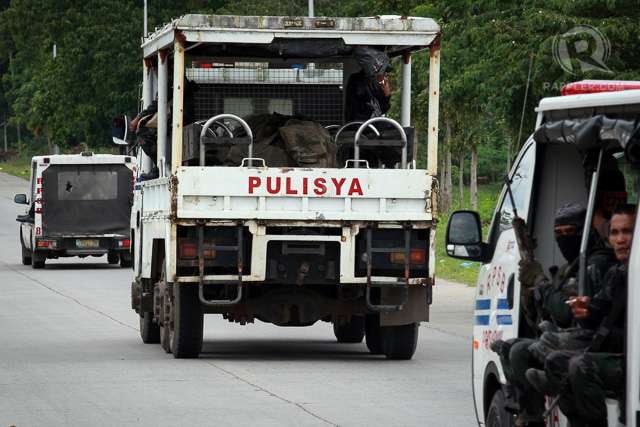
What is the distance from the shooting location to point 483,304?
718 centimetres

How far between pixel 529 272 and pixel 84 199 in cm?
2289

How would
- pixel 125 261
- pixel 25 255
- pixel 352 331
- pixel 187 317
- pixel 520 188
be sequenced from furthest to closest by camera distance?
pixel 25 255 < pixel 125 261 < pixel 352 331 < pixel 187 317 < pixel 520 188

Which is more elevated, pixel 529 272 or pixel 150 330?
pixel 529 272

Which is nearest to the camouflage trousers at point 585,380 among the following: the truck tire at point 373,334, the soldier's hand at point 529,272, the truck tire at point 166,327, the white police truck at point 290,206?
the soldier's hand at point 529,272

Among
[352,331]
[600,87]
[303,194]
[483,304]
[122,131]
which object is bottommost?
[352,331]

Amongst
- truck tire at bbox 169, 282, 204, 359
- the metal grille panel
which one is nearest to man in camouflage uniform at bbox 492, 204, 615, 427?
truck tire at bbox 169, 282, 204, 359

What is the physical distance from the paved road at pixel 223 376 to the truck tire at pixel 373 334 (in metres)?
0.16

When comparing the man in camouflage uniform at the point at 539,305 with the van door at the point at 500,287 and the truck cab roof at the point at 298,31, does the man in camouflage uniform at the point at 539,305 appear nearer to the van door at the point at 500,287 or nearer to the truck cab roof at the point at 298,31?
the van door at the point at 500,287

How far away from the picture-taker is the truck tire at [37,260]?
28.0 m

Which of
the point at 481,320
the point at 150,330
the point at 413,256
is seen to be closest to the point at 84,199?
the point at 150,330

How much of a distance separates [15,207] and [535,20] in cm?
3386

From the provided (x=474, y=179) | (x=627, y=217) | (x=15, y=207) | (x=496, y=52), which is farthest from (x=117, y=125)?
(x=15, y=207)

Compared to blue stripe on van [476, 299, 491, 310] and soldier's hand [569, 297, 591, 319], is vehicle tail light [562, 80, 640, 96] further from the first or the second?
blue stripe on van [476, 299, 491, 310]

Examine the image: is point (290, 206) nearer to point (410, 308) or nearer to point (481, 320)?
point (410, 308)
